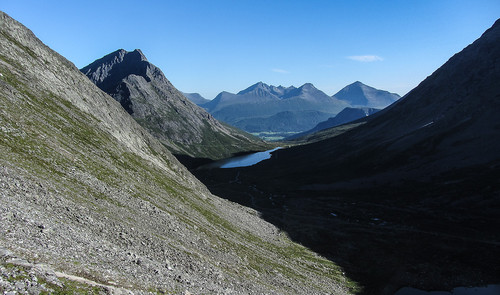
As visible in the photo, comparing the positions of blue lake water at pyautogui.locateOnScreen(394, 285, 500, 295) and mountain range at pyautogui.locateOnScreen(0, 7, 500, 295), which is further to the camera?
blue lake water at pyautogui.locateOnScreen(394, 285, 500, 295)

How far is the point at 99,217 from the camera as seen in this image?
35.0 metres

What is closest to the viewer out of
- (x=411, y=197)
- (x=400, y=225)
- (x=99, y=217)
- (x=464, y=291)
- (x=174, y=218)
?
(x=99, y=217)

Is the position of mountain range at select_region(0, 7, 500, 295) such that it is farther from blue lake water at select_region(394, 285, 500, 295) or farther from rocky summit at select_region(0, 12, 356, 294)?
blue lake water at select_region(394, 285, 500, 295)

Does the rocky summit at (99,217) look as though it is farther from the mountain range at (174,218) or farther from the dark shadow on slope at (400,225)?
the dark shadow on slope at (400,225)

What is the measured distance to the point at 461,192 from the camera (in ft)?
331

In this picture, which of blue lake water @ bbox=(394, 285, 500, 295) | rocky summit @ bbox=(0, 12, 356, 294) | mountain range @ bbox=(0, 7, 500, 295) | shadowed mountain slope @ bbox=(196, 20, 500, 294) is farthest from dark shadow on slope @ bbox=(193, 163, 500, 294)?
rocky summit @ bbox=(0, 12, 356, 294)

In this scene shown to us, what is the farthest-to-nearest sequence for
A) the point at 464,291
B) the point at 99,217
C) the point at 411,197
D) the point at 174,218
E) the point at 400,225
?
the point at 411,197
the point at 400,225
the point at 464,291
the point at 174,218
the point at 99,217

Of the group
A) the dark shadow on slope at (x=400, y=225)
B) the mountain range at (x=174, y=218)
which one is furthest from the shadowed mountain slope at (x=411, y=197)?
the mountain range at (x=174, y=218)

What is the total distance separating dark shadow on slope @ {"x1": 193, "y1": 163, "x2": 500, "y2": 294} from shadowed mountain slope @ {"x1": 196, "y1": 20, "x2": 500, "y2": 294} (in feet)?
0.76

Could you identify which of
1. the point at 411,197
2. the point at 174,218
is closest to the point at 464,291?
the point at 174,218

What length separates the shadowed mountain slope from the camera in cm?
6075

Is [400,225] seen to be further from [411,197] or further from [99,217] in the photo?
[99,217]

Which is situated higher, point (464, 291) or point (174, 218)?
point (174, 218)

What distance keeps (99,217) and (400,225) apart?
263 ft
